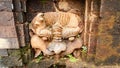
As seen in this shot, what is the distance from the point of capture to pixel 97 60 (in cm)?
325

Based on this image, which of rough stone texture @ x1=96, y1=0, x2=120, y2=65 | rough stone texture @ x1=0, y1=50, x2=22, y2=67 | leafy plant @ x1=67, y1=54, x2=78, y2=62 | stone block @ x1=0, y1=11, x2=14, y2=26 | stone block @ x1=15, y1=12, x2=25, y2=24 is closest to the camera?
rough stone texture @ x1=96, y1=0, x2=120, y2=65

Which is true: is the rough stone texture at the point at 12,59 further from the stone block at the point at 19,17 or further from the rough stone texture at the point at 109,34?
the rough stone texture at the point at 109,34

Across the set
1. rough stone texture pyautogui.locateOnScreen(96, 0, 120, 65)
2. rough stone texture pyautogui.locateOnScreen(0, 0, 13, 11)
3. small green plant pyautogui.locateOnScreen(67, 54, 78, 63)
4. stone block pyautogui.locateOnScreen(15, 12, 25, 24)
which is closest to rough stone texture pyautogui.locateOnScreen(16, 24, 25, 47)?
stone block pyautogui.locateOnScreen(15, 12, 25, 24)

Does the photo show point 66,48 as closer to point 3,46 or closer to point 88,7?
point 88,7

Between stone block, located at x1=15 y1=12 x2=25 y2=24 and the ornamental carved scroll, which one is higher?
stone block, located at x1=15 y1=12 x2=25 y2=24

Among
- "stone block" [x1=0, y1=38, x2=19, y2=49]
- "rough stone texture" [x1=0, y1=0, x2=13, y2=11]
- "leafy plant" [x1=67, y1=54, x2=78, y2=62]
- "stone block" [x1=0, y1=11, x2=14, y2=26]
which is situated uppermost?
"rough stone texture" [x1=0, y1=0, x2=13, y2=11]

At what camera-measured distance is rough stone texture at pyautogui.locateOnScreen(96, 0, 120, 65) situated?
112 inches

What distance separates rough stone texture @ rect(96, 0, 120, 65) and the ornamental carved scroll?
0.37 m

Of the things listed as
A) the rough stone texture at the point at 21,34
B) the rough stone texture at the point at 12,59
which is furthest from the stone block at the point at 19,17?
the rough stone texture at the point at 12,59

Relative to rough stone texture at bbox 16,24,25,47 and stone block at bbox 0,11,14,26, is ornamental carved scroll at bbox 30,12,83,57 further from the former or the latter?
stone block at bbox 0,11,14,26

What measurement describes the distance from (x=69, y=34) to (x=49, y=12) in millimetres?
454

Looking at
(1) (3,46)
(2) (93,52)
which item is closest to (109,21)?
(2) (93,52)

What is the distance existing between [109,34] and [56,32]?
0.77 m

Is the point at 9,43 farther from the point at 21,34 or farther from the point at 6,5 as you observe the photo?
the point at 6,5
